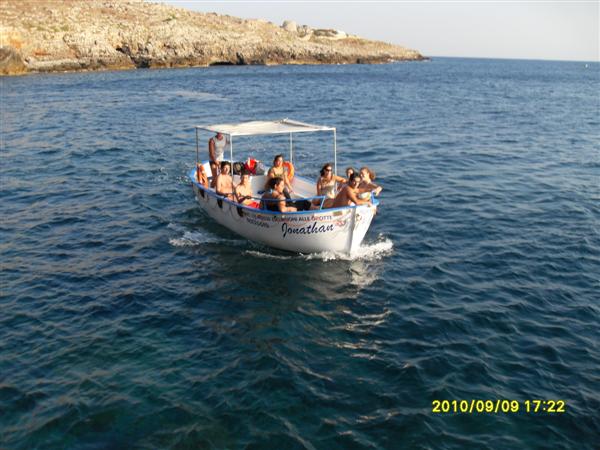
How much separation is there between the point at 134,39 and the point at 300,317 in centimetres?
9412

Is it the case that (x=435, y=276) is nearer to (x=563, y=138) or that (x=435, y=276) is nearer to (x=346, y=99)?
(x=563, y=138)

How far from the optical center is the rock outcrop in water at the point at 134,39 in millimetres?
80838

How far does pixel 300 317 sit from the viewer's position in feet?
41.5

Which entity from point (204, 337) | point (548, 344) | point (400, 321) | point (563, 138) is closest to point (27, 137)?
point (204, 337)

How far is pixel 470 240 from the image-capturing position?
17438 mm

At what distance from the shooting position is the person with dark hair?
14641mm

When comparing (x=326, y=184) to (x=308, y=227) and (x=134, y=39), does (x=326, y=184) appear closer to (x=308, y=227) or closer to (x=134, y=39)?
(x=308, y=227)

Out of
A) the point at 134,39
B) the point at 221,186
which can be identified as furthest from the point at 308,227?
the point at 134,39

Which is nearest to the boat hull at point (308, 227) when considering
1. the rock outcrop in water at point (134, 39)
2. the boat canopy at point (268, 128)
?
the boat canopy at point (268, 128)

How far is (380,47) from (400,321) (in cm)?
16637

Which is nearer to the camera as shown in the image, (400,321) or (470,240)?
(400,321)

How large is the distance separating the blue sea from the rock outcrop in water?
62684 mm
